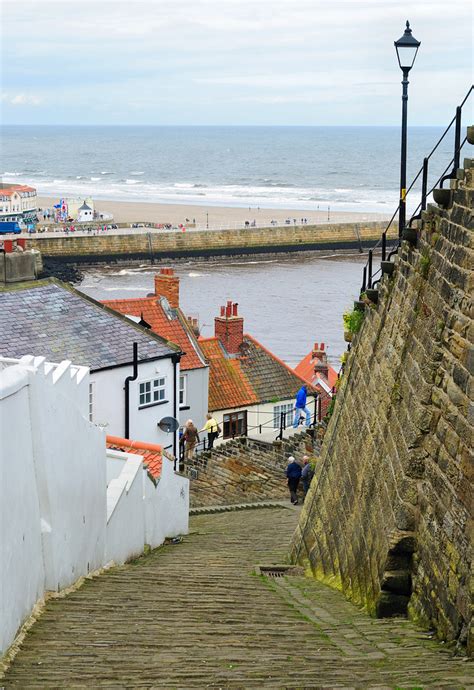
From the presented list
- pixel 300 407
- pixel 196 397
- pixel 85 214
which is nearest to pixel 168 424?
pixel 300 407

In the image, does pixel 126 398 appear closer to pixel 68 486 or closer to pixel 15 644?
pixel 68 486

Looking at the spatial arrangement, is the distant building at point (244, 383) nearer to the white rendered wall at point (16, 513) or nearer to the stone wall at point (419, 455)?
the stone wall at point (419, 455)

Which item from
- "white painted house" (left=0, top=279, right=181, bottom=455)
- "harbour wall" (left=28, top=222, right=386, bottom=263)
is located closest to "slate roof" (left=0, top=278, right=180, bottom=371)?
"white painted house" (left=0, top=279, right=181, bottom=455)

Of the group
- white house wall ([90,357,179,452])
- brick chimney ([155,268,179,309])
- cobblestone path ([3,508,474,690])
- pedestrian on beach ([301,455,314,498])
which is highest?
brick chimney ([155,268,179,309])

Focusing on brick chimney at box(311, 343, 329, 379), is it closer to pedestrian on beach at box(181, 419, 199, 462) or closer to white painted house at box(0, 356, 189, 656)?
pedestrian on beach at box(181, 419, 199, 462)

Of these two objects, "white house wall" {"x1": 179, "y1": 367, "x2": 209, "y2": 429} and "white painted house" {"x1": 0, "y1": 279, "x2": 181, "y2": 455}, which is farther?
"white house wall" {"x1": 179, "y1": 367, "x2": 209, "y2": 429}

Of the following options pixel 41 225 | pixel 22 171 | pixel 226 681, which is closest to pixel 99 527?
pixel 226 681

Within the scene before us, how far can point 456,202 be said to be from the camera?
9305 mm

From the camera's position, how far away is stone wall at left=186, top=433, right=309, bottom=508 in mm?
22041

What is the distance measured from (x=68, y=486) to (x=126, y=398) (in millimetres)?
11976

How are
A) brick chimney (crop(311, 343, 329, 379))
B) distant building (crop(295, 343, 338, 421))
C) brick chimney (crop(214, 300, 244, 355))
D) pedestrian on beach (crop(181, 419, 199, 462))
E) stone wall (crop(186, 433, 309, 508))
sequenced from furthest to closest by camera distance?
brick chimney (crop(311, 343, 329, 379)) < distant building (crop(295, 343, 338, 421)) < brick chimney (crop(214, 300, 244, 355)) < pedestrian on beach (crop(181, 419, 199, 462)) < stone wall (crop(186, 433, 309, 508))

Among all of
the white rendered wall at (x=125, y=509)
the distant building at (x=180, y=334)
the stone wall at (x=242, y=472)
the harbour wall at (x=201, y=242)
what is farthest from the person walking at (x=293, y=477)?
the harbour wall at (x=201, y=242)

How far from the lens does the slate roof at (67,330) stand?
21.3 meters

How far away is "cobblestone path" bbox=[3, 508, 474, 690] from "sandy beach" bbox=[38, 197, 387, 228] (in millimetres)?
76628
